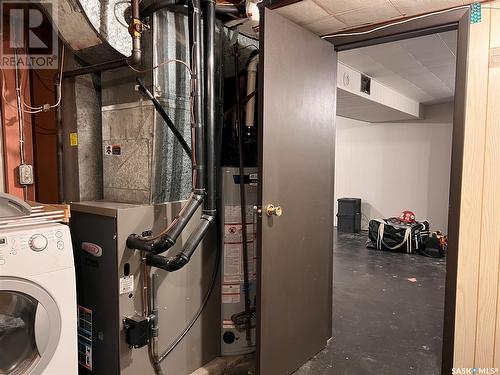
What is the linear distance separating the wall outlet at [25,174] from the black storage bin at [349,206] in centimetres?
559

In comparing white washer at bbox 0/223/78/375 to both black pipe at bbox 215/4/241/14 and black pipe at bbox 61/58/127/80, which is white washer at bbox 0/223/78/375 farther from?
black pipe at bbox 215/4/241/14

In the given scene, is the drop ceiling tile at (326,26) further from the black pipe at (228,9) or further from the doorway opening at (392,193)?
the doorway opening at (392,193)

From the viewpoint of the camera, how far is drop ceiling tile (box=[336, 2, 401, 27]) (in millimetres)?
1846

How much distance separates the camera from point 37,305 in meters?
1.42

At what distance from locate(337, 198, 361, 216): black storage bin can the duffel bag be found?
3.72 ft

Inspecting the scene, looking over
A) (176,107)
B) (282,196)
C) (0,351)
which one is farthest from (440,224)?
(0,351)

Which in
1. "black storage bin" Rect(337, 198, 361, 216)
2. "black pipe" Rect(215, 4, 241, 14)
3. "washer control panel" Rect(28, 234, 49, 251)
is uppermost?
"black pipe" Rect(215, 4, 241, 14)

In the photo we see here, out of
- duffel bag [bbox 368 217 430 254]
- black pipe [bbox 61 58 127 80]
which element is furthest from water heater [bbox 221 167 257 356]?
duffel bag [bbox 368 217 430 254]

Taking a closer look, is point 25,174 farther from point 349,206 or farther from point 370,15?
point 349,206

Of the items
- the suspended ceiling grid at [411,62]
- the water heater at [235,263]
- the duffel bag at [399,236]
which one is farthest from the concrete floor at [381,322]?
the suspended ceiling grid at [411,62]

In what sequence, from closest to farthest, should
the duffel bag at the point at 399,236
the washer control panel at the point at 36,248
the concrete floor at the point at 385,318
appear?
1. the washer control panel at the point at 36,248
2. the concrete floor at the point at 385,318
3. the duffel bag at the point at 399,236

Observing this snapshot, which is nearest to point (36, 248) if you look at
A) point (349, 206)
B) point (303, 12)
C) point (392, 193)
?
point (303, 12)

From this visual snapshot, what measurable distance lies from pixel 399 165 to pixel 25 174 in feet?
20.1

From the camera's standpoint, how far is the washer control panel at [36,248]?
136 cm
